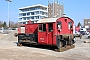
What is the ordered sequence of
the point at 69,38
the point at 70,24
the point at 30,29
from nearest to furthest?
the point at 69,38 < the point at 70,24 < the point at 30,29

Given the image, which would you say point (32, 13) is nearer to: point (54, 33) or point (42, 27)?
point (42, 27)

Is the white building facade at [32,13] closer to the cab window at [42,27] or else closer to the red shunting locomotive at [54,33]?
the red shunting locomotive at [54,33]

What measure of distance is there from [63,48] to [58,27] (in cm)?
189

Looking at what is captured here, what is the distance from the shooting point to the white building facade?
96.8m

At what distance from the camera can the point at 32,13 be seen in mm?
101312

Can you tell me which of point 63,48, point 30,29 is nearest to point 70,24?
point 63,48

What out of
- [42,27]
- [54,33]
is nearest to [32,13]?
[42,27]

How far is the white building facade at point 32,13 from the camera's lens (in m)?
96.8

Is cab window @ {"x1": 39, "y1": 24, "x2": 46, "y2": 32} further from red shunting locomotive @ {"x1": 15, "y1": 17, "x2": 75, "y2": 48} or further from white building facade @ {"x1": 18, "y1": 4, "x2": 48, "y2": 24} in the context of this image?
white building facade @ {"x1": 18, "y1": 4, "x2": 48, "y2": 24}

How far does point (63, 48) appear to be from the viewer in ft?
44.5

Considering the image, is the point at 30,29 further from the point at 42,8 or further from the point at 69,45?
the point at 42,8

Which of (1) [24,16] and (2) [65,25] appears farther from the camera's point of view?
(1) [24,16]

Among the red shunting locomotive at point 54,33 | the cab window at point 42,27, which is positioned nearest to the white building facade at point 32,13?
the red shunting locomotive at point 54,33

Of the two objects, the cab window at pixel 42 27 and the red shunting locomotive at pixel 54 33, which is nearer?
the red shunting locomotive at pixel 54 33
